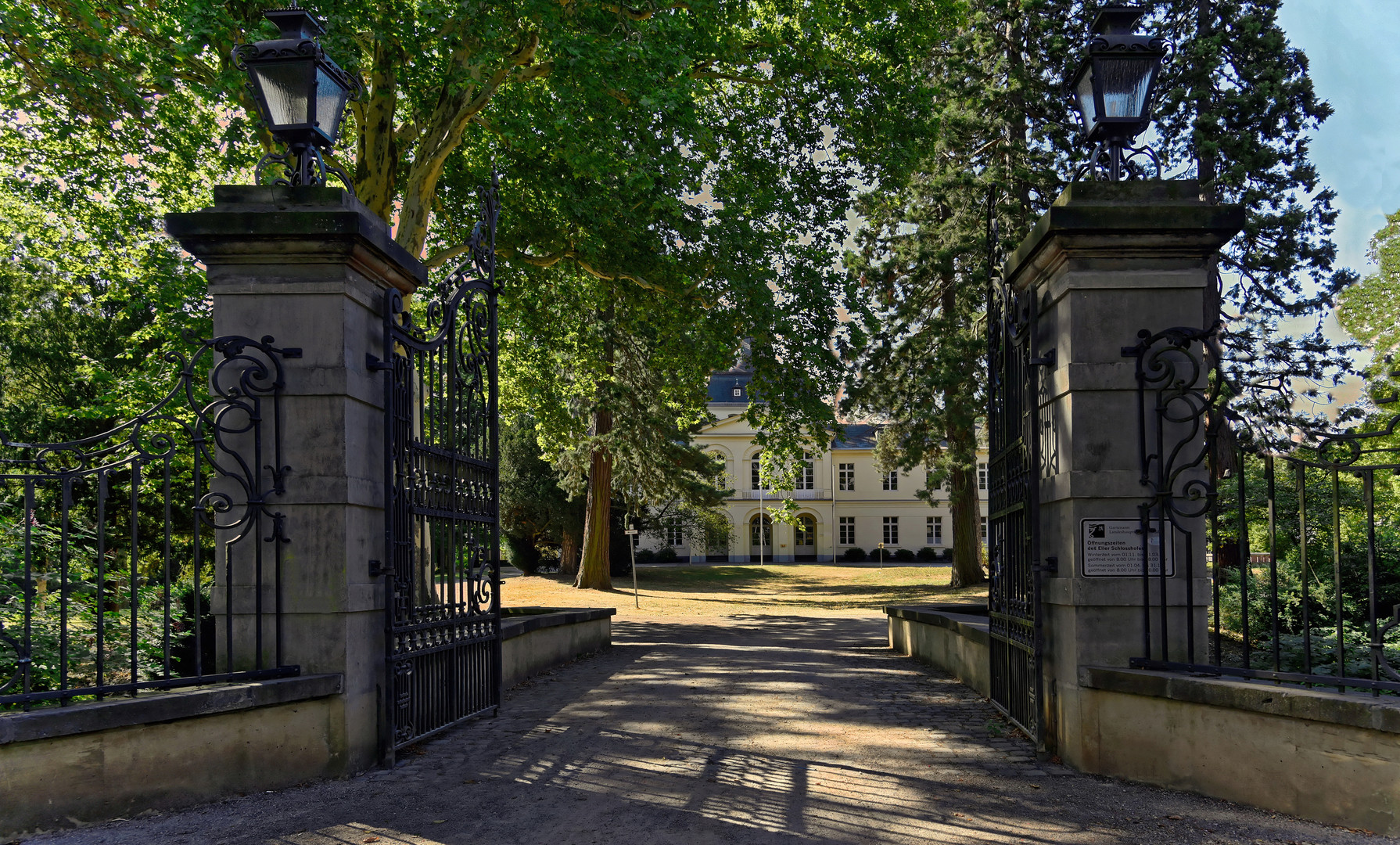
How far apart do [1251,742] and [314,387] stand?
504 centimetres

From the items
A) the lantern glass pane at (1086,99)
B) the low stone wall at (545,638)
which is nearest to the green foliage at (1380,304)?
the low stone wall at (545,638)

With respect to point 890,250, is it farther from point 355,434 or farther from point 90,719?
point 90,719

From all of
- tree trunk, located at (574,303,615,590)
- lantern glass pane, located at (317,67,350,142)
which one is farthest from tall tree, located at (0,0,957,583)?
tree trunk, located at (574,303,615,590)

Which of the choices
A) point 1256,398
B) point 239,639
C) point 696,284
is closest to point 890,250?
point 1256,398

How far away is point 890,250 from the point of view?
25.2m

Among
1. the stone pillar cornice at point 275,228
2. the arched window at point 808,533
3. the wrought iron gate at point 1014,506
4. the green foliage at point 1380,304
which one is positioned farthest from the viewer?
the arched window at point 808,533

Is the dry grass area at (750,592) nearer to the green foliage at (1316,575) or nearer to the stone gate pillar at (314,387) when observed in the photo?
the green foliage at (1316,575)

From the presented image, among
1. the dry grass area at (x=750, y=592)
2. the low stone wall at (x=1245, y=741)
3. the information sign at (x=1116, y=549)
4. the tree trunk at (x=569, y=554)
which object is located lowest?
the dry grass area at (x=750, y=592)

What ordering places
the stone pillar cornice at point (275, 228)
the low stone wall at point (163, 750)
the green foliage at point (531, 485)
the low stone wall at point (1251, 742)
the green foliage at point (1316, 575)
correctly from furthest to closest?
the green foliage at point (531, 485) < the green foliage at point (1316, 575) < the stone pillar cornice at point (275, 228) < the low stone wall at point (163, 750) < the low stone wall at point (1251, 742)

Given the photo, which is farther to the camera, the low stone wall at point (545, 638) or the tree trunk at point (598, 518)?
the tree trunk at point (598, 518)

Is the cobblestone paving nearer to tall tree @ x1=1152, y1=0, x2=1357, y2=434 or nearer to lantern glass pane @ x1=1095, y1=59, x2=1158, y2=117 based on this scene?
lantern glass pane @ x1=1095, y1=59, x2=1158, y2=117

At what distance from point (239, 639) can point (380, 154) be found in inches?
345

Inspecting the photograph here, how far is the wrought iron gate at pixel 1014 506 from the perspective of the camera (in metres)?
5.98

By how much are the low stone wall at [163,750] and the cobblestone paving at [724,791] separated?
0.13m
